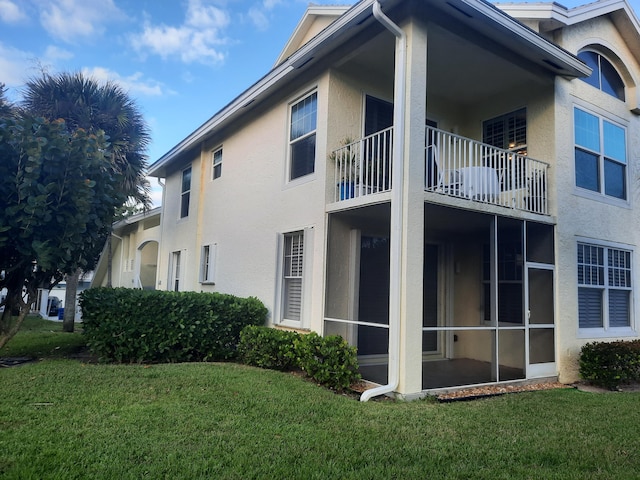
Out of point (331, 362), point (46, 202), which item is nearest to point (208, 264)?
point (46, 202)

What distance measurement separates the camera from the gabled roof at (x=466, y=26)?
6715mm

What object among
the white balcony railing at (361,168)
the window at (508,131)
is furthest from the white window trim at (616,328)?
the white balcony railing at (361,168)

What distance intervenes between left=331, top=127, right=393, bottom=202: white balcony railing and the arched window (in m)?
5.38

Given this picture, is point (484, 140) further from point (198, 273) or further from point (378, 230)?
point (198, 273)

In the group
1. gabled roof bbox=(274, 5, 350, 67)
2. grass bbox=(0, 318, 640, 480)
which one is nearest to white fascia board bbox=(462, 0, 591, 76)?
gabled roof bbox=(274, 5, 350, 67)

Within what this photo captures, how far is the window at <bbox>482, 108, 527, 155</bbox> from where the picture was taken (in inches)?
367

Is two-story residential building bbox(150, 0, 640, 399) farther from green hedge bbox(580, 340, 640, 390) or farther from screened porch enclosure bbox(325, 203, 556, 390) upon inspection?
green hedge bbox(580, 340, 640, 390)

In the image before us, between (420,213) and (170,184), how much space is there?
12.0 metres

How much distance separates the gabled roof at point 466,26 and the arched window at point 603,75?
174 centimetres

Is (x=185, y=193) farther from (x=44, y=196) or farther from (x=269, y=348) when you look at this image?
(x=269, y=348)

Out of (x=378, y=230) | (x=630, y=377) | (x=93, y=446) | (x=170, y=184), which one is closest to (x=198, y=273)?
(x=170, y=184)

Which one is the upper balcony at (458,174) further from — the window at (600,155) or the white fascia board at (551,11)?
the white fascia board at (551,11)

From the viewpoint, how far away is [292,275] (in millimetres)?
9031

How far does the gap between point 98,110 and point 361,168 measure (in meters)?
9.79
